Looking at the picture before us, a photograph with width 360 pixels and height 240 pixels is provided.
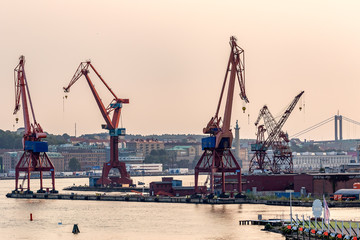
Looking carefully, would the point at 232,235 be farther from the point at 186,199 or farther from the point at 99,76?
the point at 99,76

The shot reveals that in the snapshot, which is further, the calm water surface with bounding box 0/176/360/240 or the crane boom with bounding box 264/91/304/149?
the crane boom with bounding box 264/91/304/149

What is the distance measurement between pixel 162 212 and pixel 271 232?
30.9 metres

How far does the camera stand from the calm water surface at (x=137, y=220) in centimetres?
9031

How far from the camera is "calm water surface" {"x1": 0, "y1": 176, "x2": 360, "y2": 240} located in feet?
296

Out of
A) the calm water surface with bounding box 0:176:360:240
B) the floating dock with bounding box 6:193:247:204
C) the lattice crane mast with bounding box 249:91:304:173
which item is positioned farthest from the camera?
the lattice crane mast with bounding box 249:91:304:173

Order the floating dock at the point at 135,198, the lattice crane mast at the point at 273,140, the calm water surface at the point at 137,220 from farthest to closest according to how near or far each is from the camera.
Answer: the lattice crane mast at the point at 273,140 → the floating dock at the point at 135,198 → the calm water surface at the point at 137,220

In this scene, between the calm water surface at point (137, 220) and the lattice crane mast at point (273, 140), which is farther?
the lattice crane mast at point (273, 140)

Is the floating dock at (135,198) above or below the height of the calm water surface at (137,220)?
above

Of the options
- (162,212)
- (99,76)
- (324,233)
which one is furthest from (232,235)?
(99,76)

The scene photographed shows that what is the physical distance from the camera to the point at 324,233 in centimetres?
7456

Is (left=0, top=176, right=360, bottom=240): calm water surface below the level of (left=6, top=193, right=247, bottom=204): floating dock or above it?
below

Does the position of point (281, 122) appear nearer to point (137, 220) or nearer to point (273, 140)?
point (273, 140)

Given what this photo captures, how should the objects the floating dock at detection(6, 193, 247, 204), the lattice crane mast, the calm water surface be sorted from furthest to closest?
the lattice crane mast < the floating dock at detection(6, 193, 247, 204) < the calm water surface

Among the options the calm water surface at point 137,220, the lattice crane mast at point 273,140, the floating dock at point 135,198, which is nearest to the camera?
the calm water surface at point 137,220
